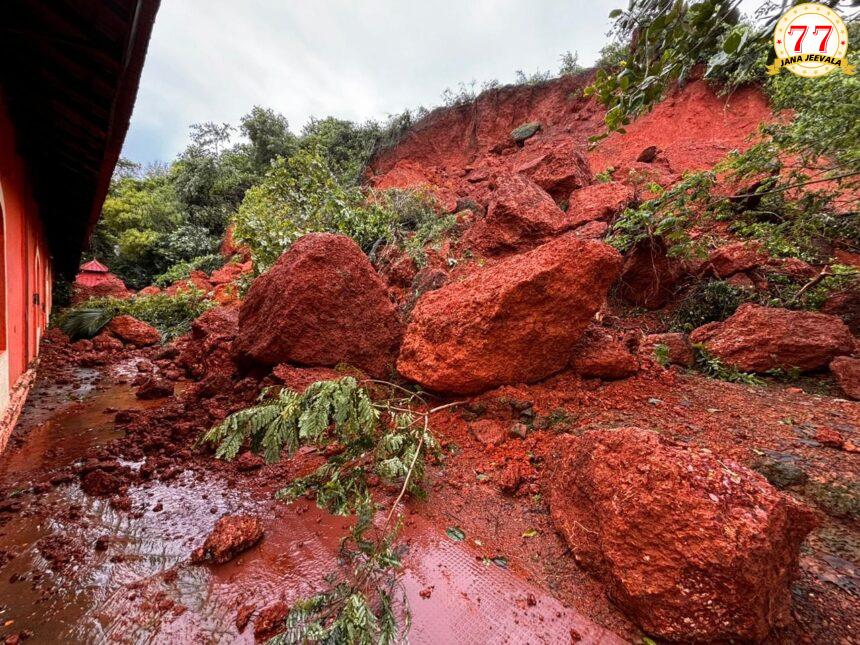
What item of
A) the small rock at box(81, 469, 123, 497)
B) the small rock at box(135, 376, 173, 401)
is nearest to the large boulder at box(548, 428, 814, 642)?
the small rock at box(81, 469, 123, 497)

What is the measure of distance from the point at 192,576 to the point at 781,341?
5.23m

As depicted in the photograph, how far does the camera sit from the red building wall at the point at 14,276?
3334 millimetres

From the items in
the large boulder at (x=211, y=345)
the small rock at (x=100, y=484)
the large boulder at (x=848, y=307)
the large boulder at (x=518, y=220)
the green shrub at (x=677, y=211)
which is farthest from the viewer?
the large boulder at (x=518, y=220)

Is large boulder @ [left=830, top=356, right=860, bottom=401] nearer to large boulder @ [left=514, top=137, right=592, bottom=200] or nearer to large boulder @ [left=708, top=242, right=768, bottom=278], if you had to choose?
large boulder @ [left=708, top=242, right=768, bottom=278]

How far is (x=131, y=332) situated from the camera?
295 inches

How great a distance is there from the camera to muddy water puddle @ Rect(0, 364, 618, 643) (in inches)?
61.1

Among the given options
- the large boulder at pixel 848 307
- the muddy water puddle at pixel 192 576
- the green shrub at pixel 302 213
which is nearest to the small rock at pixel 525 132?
the green shrub at pixel 302 213

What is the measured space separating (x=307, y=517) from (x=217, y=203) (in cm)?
1902

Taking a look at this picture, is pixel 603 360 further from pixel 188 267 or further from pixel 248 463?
pixel 188 267

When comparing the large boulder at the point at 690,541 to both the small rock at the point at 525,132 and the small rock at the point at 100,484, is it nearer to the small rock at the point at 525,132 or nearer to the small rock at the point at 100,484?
the small rock at the point at 100,484

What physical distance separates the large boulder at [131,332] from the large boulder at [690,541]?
30.0 ft

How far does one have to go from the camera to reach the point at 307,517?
87.9 inches

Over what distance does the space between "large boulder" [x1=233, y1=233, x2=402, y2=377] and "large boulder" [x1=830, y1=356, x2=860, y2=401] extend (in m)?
4.23

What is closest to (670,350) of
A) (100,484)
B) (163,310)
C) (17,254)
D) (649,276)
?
(649,276)
